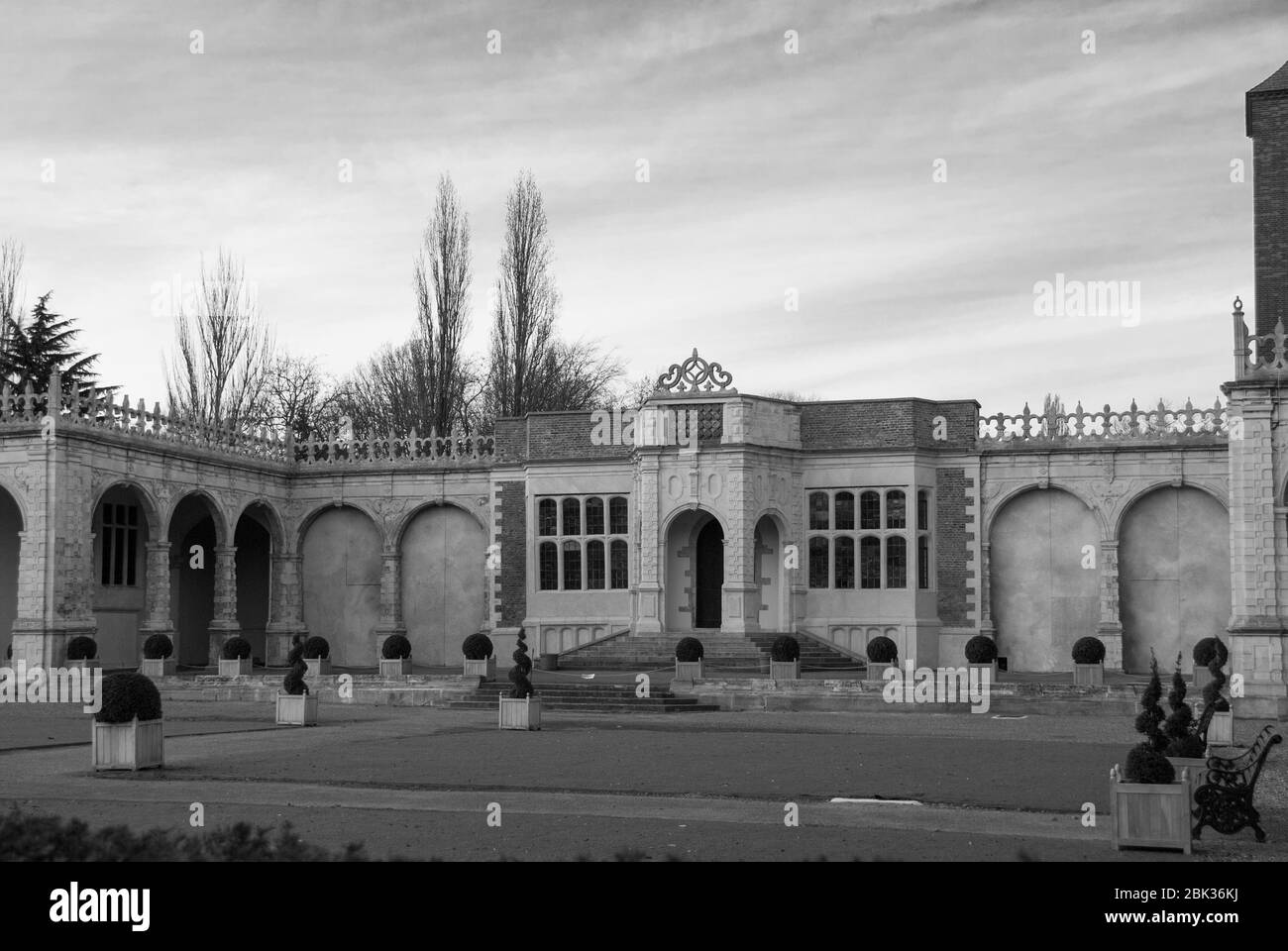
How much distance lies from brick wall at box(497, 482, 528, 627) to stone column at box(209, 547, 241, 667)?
7622mm

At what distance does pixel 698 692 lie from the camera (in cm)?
3372

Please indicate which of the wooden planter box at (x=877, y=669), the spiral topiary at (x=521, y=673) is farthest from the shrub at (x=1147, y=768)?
the wooden planter box at (x=877, y=669)

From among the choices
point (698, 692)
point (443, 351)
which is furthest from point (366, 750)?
point (443, 351)

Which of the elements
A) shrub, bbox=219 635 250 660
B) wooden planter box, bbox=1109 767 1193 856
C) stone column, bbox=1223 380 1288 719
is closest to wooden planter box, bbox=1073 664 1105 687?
stone column, bbox=1223 380 1288 719

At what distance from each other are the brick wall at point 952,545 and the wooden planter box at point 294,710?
63.9 ft

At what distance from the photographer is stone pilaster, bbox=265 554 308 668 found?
47.2 metres

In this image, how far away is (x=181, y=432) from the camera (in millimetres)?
42406

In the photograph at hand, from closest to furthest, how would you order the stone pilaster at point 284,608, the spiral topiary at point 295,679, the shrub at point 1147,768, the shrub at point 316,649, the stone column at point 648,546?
the shrub at point 1147,768 → the spiral topiary at point 295,679 → the shrub at point 316,649 → the stone column at point 648,546 → the stone pilaster at point 284,608

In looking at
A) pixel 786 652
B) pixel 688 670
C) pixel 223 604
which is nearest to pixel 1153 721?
pixel 786 652

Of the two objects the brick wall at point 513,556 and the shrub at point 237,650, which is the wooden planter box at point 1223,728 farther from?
the brick wall at point 513,556

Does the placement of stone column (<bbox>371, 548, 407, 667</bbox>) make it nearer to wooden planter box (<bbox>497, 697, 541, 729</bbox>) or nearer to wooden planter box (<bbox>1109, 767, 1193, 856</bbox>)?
wooden planter box (<bbox>497, 697, 541, 729</bbox>)

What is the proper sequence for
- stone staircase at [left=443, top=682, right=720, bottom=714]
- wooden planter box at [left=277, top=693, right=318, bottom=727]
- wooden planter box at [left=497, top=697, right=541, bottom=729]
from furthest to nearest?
1. stone staircase at [left=443, top=682, right=720, bottom=714]
2. wooden planter box at [left=277, top=693, right=318, bottom=727]
3. wooden planter box at [left=497, top=697, right=541, bottom=729]

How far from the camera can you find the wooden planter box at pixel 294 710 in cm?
2834
